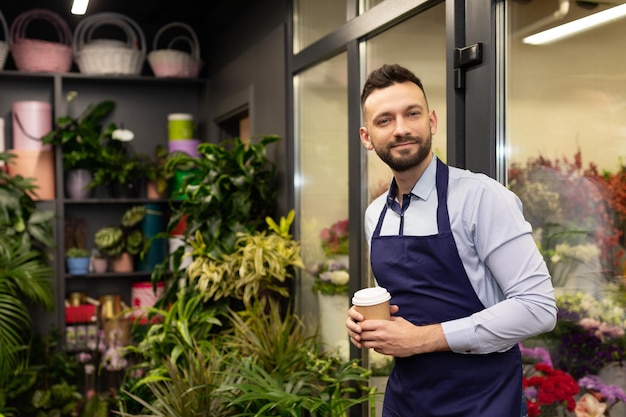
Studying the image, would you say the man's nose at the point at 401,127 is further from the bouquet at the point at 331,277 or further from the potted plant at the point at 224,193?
Answer: the potted plant at the point at 224,193

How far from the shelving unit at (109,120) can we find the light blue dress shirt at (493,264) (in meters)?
4.09

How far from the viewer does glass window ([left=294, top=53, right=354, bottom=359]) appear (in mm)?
3486

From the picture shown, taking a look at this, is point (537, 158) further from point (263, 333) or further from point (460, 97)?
point (263, 333)

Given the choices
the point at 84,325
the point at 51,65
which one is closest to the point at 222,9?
the point at 51,65

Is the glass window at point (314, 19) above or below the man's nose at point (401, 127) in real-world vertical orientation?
above

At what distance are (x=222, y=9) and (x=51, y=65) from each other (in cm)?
128

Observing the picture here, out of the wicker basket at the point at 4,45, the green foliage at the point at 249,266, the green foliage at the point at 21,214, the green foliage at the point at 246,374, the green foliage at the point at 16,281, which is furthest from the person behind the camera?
the wicker basket at the point at 4,45

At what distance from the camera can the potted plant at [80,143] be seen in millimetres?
5270

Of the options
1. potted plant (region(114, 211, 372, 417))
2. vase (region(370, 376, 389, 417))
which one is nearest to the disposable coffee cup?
potted plant (region(114, 211, 372, 417))

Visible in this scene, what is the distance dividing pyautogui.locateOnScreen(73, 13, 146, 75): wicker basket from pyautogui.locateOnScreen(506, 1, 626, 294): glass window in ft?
12.5

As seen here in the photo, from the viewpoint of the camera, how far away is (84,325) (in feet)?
18.0

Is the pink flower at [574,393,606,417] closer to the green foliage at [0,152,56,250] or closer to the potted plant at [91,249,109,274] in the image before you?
the green foliage at [0,152,56,250]

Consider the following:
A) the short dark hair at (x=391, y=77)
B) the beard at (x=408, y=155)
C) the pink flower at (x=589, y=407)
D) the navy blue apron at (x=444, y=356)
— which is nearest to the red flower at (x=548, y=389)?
the pink flower at (x=589, y=407)

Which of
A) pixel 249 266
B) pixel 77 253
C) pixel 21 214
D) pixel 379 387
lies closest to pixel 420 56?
pixel 379 387
